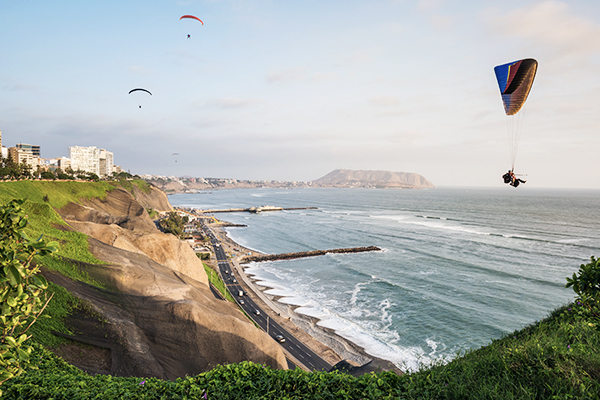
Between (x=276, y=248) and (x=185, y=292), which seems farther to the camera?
(x=276, y=248)

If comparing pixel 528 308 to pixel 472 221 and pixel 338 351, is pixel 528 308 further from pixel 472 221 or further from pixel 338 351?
pixel 472 221

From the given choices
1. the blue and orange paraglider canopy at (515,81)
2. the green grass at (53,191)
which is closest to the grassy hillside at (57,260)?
the green grass at (53,191)

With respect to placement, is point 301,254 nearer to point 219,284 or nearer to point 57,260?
point 219,284

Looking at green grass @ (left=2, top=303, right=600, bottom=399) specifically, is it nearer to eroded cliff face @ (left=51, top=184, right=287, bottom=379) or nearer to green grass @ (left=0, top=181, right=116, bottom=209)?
eroded cliff face @ (left=51, top=184, right=287, bottom=379)

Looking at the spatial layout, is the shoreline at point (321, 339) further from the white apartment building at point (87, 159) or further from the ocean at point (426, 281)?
the white apartment building at point (87, 159)

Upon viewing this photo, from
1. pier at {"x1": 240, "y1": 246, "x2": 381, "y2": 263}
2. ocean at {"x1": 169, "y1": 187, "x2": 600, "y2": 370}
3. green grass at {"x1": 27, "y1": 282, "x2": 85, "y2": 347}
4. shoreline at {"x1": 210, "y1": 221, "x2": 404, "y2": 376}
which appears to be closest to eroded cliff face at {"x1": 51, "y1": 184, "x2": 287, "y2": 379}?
green grass at {"x1": 27, "y1": 282, "x2": 85, "y2": 347}

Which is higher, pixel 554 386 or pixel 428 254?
pixel 554 386

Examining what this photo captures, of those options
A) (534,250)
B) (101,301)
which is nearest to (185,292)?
(101,301)

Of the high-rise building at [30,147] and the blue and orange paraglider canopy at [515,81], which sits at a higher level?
the high-rise building at [30,147]
